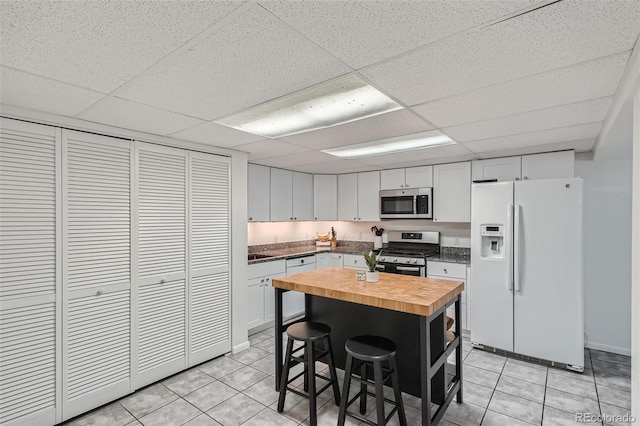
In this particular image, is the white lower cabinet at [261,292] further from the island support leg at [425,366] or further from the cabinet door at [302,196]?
the island support leg at [425,366]

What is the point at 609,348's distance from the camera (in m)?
3.51

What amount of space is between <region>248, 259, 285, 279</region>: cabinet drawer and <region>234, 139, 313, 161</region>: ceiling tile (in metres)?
1.38

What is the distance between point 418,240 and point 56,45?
457cm

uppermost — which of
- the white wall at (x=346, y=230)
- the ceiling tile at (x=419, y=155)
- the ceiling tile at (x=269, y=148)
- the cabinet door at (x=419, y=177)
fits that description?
the ceiling tile at (x=419, y=155)

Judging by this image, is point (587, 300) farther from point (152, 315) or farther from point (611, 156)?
point (152, 315)

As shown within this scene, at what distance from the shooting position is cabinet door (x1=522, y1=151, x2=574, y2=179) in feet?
11.4

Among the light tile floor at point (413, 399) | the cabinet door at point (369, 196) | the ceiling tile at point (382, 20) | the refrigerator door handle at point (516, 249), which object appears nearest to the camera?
the ceiling tile at point (382, 20)

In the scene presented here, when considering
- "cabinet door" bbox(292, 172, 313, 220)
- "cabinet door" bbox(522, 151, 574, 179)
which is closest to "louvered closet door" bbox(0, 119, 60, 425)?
"cabinet door" bbox(292, 172, 313, 220)

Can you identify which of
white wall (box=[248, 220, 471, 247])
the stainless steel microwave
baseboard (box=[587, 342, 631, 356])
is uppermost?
the stainless steel microwave

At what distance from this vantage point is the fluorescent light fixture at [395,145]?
2995 mm

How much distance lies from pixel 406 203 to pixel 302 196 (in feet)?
5.46

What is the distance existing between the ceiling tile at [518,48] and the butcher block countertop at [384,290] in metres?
1.31

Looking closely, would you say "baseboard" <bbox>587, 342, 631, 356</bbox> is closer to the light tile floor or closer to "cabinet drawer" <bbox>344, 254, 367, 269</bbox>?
the light tile floor

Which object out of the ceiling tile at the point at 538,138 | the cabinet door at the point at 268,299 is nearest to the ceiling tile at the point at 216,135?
the cabinet door at the point at 268,299
